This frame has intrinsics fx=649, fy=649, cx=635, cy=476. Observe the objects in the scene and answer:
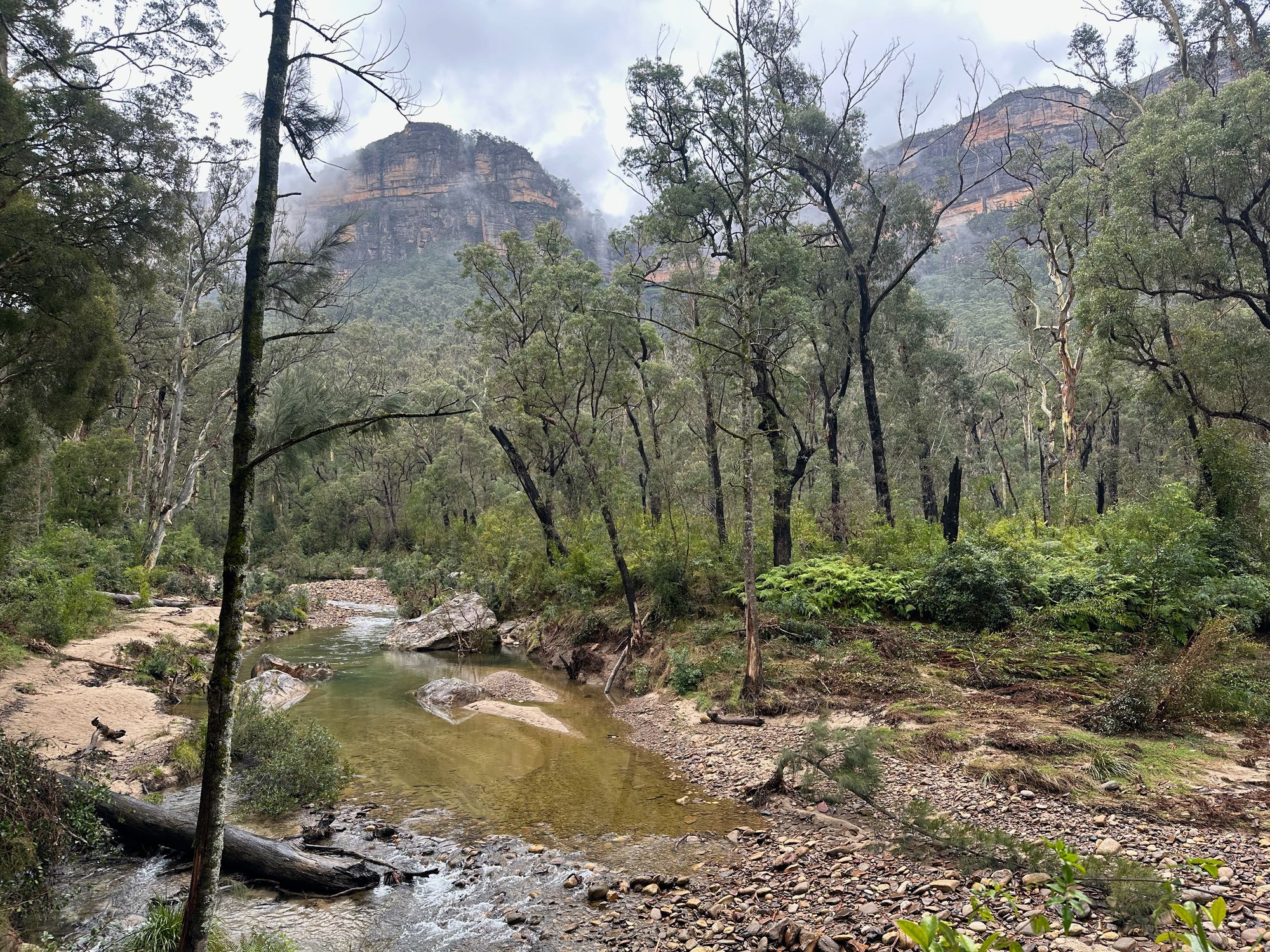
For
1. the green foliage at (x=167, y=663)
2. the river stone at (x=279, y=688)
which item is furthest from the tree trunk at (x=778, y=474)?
the green foliage at (x=167, y=663)

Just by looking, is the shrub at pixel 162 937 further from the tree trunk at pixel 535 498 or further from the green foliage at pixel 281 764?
the tree trunk at pixel 535 498

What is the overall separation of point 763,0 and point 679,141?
5.61 m

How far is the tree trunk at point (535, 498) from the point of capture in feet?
69.2

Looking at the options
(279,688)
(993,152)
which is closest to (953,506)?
(279,688)

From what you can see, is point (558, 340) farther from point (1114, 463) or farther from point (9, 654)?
point (1114, 463)

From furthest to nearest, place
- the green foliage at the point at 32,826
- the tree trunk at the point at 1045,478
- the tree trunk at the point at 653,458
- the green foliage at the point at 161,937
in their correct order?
the tree trunk at the point at 1045,478, the tree trunk at the point at 653,458, the green foliage at the point at 32,826, the green foliage at the point at 161,937

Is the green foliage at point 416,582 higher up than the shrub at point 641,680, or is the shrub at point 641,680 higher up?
the green foliage at point 416,582

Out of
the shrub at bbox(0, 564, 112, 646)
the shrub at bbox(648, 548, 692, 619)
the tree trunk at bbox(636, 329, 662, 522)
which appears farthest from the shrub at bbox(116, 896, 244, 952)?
the tree trunk at bbox(636, 329, 662, 522)

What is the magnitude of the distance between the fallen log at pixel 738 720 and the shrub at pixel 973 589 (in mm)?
4657

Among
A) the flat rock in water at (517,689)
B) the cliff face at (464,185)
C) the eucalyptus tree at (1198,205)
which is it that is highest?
the cliff face at (464,185)

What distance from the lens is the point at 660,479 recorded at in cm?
2042

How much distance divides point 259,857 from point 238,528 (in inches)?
150

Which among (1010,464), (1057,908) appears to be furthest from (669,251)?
(1010,464)

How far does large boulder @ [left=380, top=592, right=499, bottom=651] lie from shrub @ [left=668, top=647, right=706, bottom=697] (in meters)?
9.12
